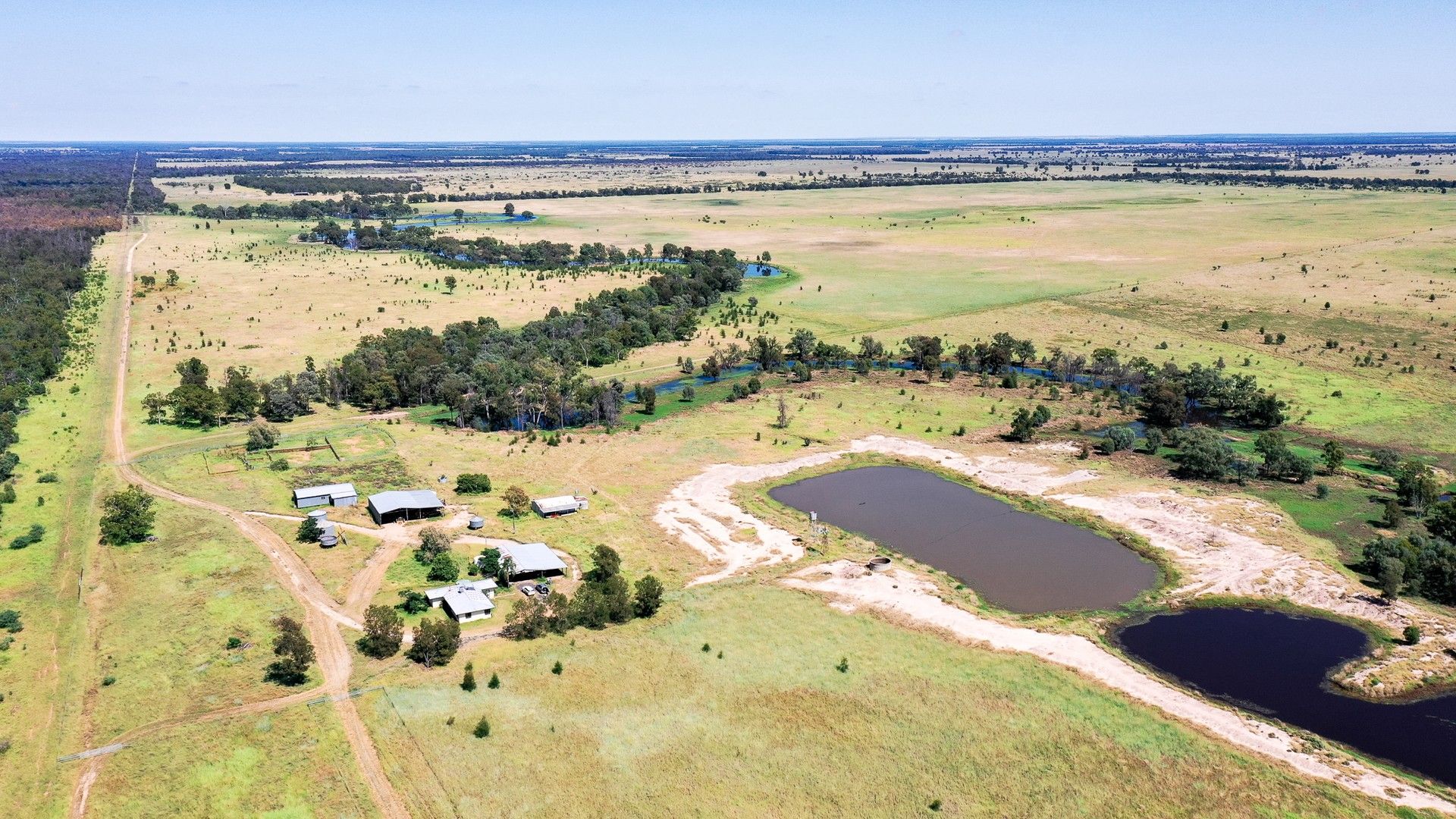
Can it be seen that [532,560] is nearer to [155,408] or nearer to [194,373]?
[155,408]

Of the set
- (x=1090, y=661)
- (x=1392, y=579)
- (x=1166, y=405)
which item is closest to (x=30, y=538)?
(x=1090, y=661)

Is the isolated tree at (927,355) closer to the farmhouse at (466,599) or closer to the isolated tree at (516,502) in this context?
the isolated tree at (516,502)

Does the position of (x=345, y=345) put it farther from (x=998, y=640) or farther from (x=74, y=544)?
(x=998, y=640)

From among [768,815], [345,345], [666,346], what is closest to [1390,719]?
[768,815]

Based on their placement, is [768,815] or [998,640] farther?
[998,640]

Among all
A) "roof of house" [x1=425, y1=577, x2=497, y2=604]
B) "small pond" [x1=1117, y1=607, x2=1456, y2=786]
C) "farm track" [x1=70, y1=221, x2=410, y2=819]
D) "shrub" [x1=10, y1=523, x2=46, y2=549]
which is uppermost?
"shrub" [x1=10, y1=523, x2=46, y2=549]

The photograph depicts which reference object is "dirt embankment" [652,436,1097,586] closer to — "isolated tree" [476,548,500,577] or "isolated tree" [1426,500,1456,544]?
"isolated tree" [476,548,500,577]

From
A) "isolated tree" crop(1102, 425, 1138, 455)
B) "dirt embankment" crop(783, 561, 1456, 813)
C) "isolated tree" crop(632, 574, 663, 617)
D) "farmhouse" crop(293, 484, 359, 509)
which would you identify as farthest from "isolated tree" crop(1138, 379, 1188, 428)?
"farmhouse" crop(293, 484, 359, 509)
